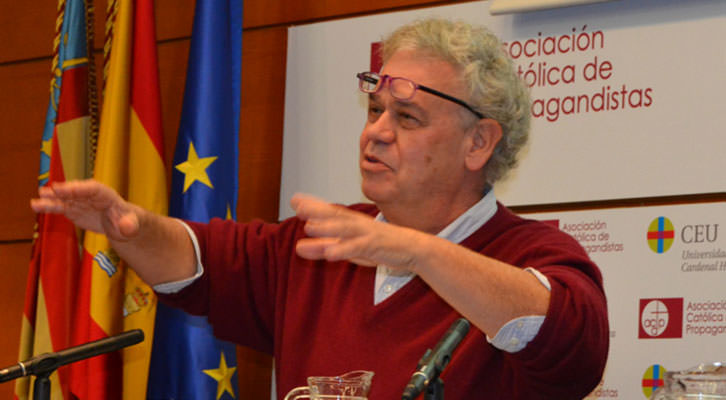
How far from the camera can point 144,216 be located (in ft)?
6.49

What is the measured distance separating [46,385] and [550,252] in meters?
0.97

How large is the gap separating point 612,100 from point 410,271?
1395 millimetres

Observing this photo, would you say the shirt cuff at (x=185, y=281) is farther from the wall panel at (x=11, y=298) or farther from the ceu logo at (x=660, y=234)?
the wall panel at (x=11, y=298)

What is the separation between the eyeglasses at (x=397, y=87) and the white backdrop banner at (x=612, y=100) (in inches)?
32.7

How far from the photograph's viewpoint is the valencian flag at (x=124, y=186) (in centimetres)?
308

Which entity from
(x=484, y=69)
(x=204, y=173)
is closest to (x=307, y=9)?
(x=204, y=173)

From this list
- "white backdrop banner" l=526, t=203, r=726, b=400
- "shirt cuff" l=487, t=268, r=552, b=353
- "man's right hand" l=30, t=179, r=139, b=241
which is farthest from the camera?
"white backdrop banner" l=526, t=203, r=726, b=400

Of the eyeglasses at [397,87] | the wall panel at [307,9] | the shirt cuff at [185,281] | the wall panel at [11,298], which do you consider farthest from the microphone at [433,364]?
the wall panel at [11,298]

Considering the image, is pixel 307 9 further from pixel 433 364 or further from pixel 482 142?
pixel 433 364

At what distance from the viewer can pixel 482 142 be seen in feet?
7.01

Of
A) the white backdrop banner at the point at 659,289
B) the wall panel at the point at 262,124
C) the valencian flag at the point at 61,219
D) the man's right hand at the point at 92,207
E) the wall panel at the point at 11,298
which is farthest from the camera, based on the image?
the wall panel at the point at 11,298

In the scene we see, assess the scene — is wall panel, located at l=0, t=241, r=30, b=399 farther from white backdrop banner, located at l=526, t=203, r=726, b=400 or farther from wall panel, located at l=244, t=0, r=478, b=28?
white backdrop banner, located at l=526, t=203, r=726, b=400

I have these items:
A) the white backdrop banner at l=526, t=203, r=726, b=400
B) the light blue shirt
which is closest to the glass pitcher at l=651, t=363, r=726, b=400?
the light blue shirt

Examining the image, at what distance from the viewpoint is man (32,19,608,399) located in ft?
5.59
